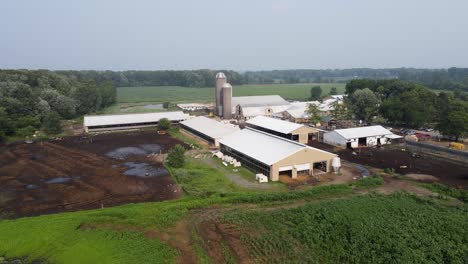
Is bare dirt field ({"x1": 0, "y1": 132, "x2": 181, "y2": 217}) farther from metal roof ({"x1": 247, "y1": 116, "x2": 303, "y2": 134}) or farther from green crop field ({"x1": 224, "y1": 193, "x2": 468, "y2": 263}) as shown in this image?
metal roof ({"x1": 247, "y1": 116, "x2": 303, "y2": 134})

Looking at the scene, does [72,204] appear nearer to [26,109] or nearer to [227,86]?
[26,109]

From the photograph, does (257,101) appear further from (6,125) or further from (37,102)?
(6,125)

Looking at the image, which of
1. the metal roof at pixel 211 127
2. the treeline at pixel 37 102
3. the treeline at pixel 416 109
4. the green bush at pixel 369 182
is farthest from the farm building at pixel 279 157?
the treeline at pixel 37 102

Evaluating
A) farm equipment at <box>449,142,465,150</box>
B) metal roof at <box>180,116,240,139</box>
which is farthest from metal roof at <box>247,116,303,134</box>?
farm equipment at <box>449,142,465,150</box>

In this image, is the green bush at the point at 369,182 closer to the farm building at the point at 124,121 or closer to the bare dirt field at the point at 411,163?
the bare dirt field at the point at 411,163

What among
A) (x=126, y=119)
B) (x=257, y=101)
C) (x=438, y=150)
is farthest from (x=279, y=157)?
(x=257, y=101)
